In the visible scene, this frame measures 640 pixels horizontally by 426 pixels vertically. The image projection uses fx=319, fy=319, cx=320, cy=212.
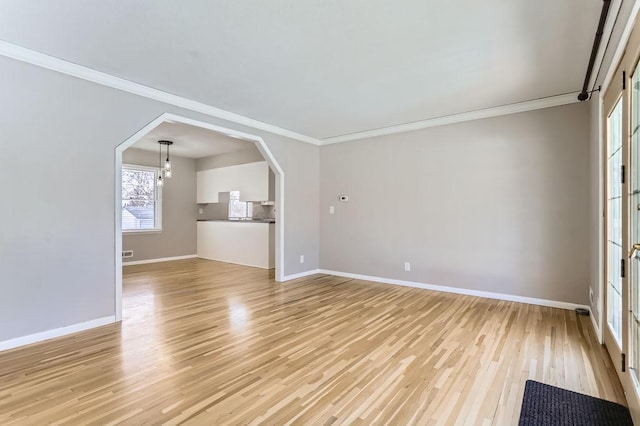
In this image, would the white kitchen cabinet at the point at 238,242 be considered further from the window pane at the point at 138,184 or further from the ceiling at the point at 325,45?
the ceiling at the point at 325,45

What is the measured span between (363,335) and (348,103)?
281 centimetres

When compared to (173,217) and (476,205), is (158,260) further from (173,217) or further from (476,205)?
(476,205)


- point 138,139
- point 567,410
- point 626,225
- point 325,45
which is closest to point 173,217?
point 138,139

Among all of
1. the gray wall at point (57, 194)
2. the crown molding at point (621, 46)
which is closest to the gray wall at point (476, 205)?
the crown molding at point (621, 46)

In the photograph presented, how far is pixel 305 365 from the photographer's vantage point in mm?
2432

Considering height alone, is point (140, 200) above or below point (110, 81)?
below

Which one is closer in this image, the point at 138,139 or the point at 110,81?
the point at 110,81

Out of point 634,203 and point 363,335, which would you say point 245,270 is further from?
point 634,203

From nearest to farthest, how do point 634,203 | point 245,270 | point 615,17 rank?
1. point 634,203
2. point 615,17
3. point 245,270

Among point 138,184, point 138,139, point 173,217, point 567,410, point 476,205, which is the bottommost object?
point 567,410

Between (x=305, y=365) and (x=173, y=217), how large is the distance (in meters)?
6.55

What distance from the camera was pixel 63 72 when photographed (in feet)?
9.99

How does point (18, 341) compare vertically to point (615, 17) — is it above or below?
below

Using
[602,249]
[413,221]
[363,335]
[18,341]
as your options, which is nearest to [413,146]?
[413,221]
